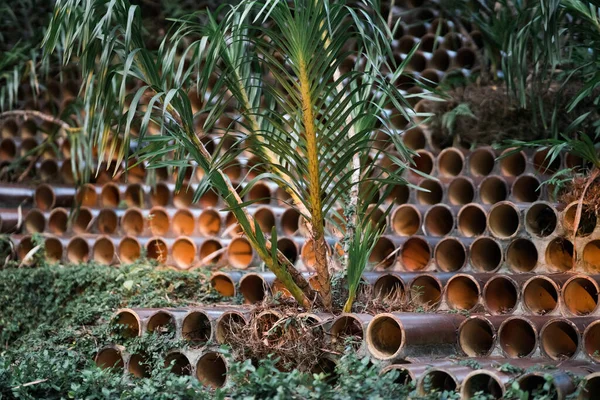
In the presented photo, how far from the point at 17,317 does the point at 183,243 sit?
3.53 ft

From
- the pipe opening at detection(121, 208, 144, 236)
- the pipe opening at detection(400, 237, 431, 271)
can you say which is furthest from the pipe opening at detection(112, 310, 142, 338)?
the pipe opening at detection(121, 208, 144, 236)

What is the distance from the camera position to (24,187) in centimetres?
580

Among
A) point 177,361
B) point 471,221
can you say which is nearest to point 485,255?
point 471,221

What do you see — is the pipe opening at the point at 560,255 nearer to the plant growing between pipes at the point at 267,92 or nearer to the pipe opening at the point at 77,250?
the plant growing between pipes at the point at 267,92

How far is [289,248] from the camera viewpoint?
15.5ft

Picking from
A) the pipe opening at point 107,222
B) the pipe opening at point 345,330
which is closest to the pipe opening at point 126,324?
the pipe opening at point 345,330

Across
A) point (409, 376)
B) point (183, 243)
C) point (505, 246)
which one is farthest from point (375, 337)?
point (183, 243)

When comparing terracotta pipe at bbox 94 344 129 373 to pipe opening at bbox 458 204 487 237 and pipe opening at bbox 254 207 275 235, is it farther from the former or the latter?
pipe opening at bbox 458 204 487 237

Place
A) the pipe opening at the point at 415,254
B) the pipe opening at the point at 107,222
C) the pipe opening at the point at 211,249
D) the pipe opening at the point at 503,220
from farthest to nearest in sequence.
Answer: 1. the pipe opening at the point at 107,222
2. the pipe opening at the point at 211,249
3. the pipe opening at the point at 415,254
4. the pipe opening at the point at 503,220

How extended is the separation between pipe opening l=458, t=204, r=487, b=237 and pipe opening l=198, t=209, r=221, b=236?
166 cm

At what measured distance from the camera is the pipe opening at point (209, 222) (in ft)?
17.1

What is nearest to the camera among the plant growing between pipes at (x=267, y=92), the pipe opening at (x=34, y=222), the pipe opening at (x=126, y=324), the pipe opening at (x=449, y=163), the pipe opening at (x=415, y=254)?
the plant growing between pipes at (x=267, y=92)

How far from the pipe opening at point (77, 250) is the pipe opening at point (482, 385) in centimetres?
313

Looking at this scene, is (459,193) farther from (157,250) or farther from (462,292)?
(157,250)
